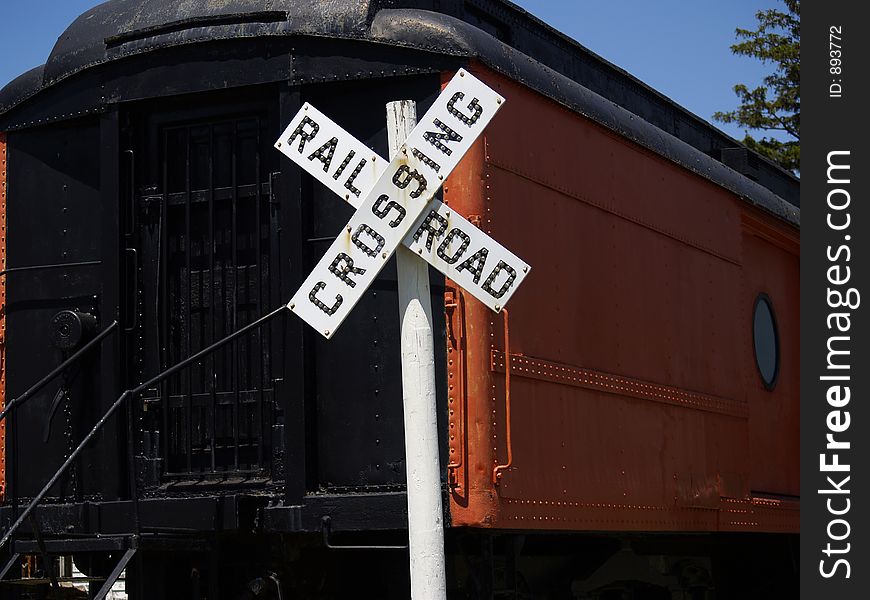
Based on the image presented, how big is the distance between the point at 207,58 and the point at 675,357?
3153mm

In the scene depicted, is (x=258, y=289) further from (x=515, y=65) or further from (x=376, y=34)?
(x=515, y=65)

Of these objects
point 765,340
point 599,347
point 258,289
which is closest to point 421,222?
point 258,289

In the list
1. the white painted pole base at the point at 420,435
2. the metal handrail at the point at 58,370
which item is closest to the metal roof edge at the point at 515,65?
the white painted pole base at the point at 420,435

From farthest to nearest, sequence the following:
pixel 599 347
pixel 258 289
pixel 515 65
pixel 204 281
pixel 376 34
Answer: pixel 599 347 → pixel 204 281 → pixel 258 289 → pixel 515 65 → pixel 376 34

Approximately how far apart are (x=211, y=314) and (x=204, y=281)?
0.17 meters

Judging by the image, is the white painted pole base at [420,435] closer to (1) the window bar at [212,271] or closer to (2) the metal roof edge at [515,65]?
(2) the metal roof edge at [515,65]

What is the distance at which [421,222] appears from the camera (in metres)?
5.16

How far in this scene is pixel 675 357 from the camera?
8.25 m

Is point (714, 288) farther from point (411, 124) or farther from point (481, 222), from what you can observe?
point (411, 124)

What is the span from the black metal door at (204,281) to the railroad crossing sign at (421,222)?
174 cm

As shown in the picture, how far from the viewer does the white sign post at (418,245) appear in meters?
5.10

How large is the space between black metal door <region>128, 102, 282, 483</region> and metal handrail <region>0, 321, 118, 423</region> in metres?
0.15

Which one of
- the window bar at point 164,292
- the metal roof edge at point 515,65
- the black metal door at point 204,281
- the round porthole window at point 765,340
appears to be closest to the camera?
the metal roof edge at point 515,65

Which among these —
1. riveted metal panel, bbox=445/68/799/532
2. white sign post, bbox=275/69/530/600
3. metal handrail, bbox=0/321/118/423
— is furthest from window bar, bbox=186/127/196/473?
white sign post, bbox=275/69/530/600
